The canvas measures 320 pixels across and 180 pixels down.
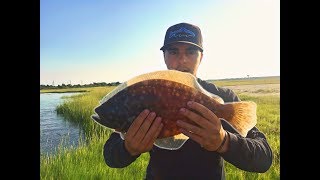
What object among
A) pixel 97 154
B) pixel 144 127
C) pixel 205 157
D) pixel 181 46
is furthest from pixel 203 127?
pixel 97 154

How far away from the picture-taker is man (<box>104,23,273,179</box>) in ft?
6.88

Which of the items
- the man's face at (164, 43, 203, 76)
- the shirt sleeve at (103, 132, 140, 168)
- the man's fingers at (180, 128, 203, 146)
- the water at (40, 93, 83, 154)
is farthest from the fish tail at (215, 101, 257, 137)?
the water at (40, 93, 83, 154)

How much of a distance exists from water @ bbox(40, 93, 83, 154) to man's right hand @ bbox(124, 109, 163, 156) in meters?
0.48

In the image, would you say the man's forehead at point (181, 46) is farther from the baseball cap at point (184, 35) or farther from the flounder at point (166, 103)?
the flounder at point (166, 103)

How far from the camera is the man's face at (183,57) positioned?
2.20m

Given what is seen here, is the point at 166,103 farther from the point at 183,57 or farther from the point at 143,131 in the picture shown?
the point at 183,57

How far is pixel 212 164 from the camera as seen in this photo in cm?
Result: 220

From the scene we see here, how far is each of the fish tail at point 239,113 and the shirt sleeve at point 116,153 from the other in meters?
0.54

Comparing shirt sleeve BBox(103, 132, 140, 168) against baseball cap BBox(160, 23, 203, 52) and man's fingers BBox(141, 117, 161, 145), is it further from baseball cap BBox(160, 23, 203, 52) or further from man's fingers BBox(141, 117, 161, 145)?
baseball cap BBox(160, 23, 203, 52)
